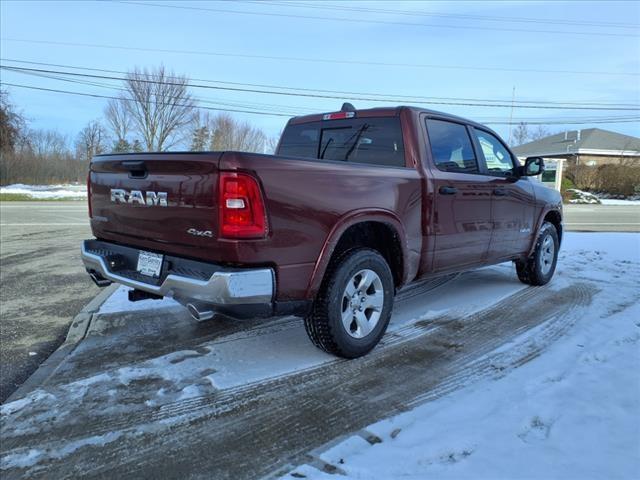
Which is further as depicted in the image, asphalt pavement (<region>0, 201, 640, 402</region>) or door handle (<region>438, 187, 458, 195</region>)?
door handle (<region>438, 187, 458, 195</region>)

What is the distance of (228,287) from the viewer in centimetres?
276

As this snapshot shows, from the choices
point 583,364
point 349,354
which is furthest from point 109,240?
point 583,364

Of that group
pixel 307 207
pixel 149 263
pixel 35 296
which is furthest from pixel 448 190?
pixel 35 296

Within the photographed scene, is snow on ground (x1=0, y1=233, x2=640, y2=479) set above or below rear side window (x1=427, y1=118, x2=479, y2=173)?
below

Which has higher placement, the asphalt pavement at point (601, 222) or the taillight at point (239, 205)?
the taillight at point (239, 205)

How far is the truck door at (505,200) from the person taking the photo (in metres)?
4.95

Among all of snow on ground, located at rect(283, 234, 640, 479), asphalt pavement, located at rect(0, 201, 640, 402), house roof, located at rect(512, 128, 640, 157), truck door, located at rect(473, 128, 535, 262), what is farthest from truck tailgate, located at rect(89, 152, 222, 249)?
house roof, located at rect(512, 128, 640, 157)

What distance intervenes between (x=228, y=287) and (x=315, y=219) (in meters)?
0.73

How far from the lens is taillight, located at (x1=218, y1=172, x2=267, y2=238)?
9.14ft

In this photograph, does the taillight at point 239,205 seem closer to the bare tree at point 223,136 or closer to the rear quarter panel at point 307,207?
the rear quarter panel at point 307,207

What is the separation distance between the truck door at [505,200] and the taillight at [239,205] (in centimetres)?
289

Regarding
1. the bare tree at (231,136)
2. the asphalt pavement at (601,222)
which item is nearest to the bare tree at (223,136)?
the bare tree at (231,136)

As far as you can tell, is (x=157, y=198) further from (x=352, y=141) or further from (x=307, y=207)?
(x=352, y=141)

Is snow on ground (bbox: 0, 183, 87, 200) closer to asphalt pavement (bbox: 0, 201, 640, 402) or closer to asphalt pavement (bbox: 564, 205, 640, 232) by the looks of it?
asphalt pavement (bbox: 0, 201, 640, 402)
